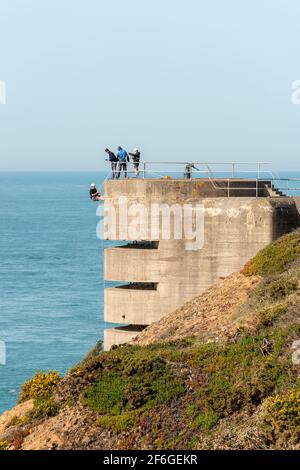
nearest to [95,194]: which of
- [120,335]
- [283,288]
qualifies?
[120,335]

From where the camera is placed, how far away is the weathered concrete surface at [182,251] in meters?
36.2

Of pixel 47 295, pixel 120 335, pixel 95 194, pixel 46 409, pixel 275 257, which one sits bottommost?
pixel 47 295

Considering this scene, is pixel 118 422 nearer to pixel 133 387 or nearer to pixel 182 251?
pixel 133 387

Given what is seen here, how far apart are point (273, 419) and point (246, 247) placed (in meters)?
14.7

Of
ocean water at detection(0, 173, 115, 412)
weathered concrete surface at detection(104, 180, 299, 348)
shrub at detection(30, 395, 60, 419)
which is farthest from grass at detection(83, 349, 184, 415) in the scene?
ocean water at detection(0, 173, 115, 412)

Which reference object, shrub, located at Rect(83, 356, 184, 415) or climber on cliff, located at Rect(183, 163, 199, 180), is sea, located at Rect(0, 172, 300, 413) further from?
shrub, located at Rect(83, 356, 184, 415)

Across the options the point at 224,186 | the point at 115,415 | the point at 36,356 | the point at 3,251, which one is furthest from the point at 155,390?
the point at 3,251

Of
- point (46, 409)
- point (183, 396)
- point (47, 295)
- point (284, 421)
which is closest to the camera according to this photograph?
point (284, 421)

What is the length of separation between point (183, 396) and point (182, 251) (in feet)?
43.3

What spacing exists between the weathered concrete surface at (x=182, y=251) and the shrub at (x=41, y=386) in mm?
8917

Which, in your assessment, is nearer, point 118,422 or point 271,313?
point 118,422

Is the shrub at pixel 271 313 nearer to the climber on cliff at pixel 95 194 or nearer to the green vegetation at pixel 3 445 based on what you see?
the green vegetation at pixel 3 445

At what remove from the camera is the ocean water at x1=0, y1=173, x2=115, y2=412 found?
61.8 meters

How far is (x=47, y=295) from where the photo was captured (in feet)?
266
